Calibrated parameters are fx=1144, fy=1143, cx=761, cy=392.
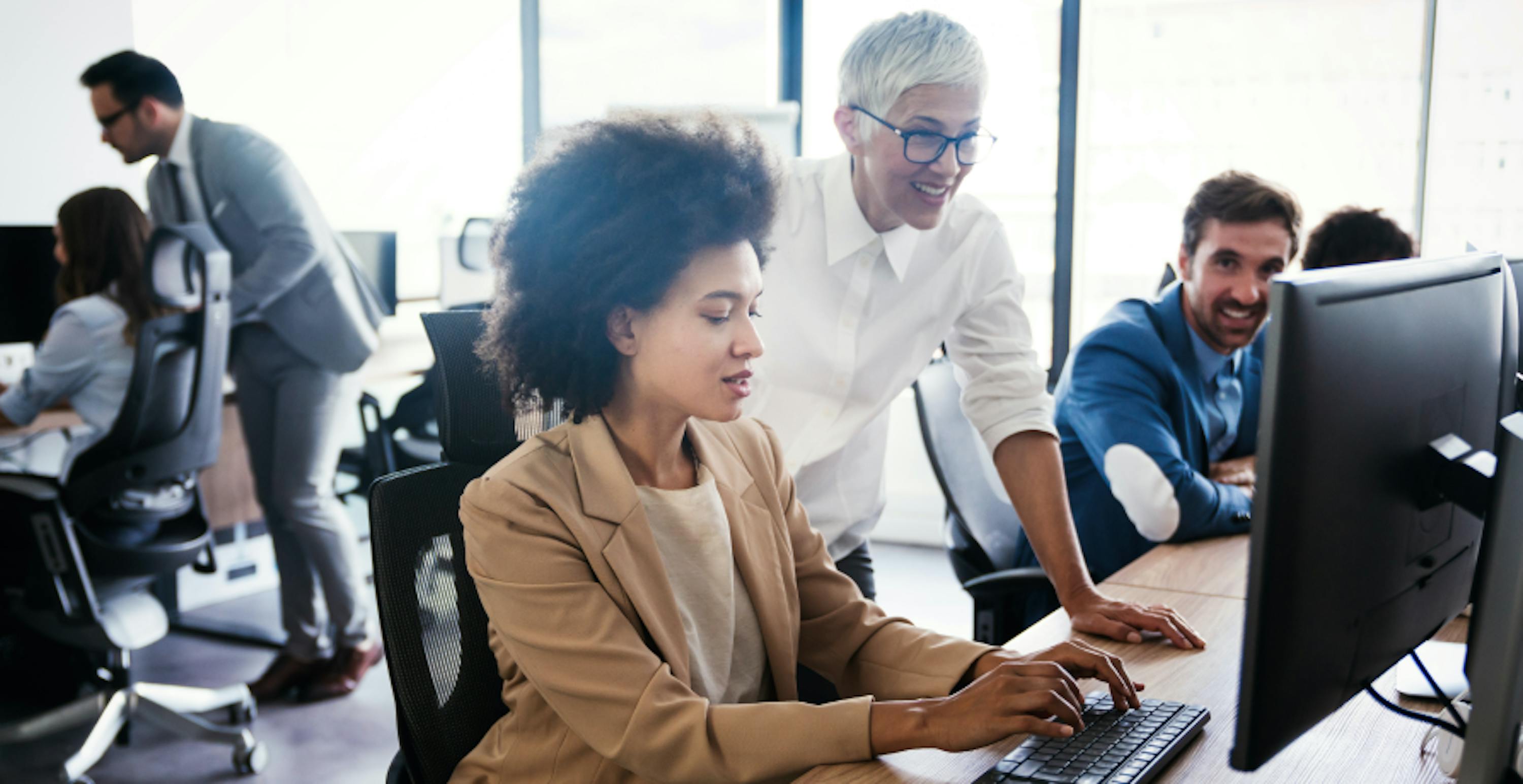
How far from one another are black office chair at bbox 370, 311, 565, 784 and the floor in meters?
1.27

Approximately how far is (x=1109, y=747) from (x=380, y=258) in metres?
3.68

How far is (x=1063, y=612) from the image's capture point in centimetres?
147

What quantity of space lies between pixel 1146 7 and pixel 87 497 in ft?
12.3

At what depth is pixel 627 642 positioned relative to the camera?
1033 millimetres

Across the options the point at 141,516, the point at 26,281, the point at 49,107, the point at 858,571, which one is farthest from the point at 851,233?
the point at 49,107

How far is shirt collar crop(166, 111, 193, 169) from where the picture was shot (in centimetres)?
301

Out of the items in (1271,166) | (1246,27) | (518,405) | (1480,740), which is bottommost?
(1480,740)

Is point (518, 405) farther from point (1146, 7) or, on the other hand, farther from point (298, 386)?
point (1146, 7)

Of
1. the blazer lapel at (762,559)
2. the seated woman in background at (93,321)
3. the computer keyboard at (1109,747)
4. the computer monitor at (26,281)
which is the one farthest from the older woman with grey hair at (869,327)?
the computer monitor at (26,281)

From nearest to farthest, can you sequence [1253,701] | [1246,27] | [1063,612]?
[1253,701]
[1063,612]
[1246,27]

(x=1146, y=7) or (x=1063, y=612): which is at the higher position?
(x=1146, y=7)

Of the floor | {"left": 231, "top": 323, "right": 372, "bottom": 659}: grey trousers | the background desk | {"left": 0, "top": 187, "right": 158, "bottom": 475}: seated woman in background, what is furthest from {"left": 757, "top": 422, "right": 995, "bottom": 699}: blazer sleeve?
{"left": 231, "top": 323, "right": 372, "bottom": 659}: grey trousers

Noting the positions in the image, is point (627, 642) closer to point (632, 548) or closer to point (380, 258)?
point (632, 548)

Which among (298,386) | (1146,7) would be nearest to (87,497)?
(298,386)
